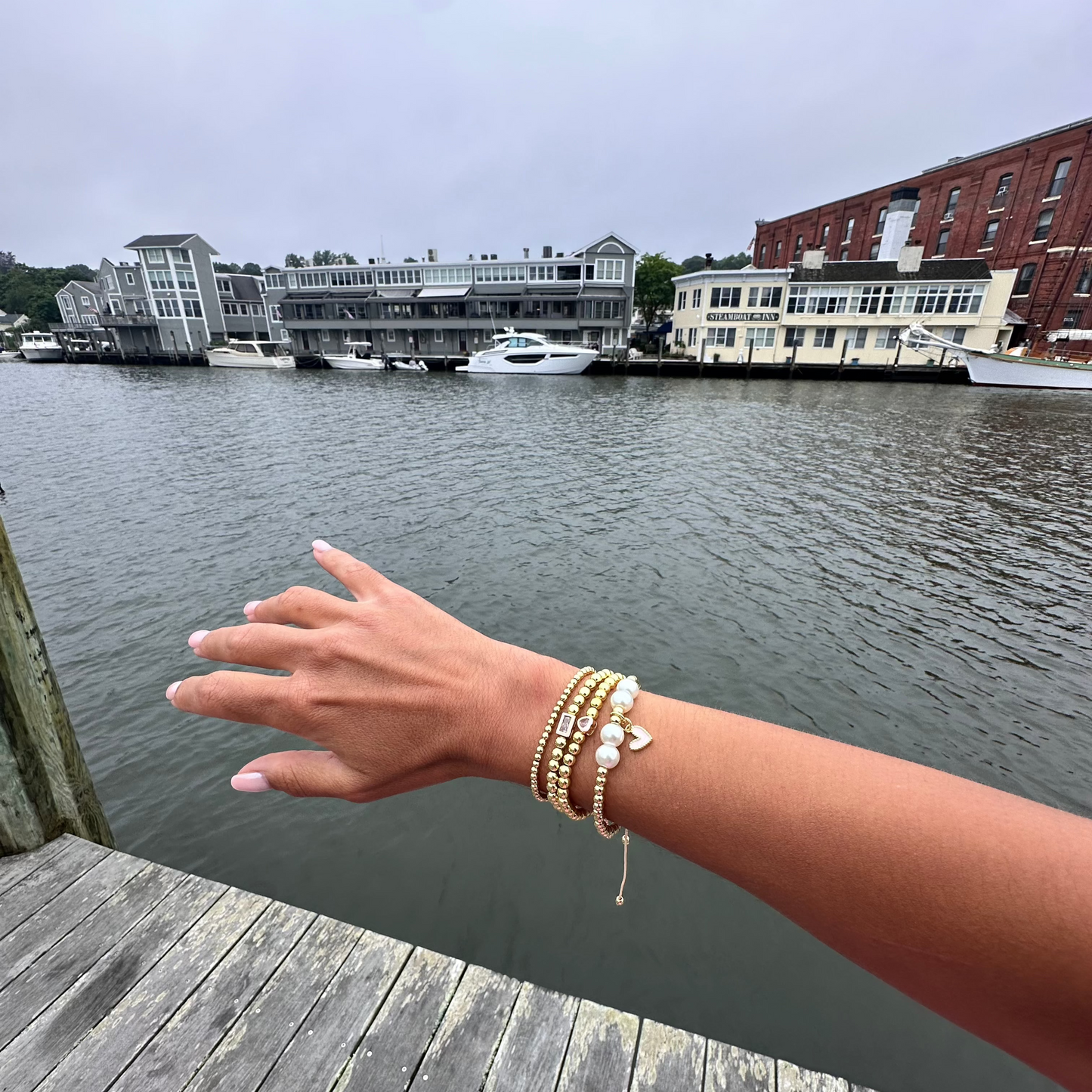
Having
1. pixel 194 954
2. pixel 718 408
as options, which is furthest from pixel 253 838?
pixel 718 408

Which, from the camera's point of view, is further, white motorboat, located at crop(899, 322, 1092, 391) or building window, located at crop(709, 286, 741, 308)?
building window, located at crop(709, 286, 741, 308)

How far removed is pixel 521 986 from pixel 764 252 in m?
78.8

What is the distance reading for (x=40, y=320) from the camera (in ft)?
278

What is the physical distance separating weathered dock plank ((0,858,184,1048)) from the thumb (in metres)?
1.67

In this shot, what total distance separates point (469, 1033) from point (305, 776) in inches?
55.8

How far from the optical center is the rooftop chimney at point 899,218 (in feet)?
147

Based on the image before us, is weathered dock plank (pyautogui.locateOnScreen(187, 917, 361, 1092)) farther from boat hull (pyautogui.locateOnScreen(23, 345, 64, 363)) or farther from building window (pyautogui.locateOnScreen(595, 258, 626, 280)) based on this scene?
boat hull (pyautogui.locateOnScreen(23, 345, 64, 363))

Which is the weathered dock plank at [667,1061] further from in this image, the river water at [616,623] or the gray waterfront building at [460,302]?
the gray waterfront building at [460,302]

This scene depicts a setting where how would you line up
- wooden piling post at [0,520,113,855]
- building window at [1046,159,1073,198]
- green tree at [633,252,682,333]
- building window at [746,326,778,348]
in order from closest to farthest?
wooden piling post at [0,520,113,855], building window at [1046,159,1073,198], building window at [746,326,778,348], green tree at [633,252,682,333]

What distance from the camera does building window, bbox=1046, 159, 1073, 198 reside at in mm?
37375

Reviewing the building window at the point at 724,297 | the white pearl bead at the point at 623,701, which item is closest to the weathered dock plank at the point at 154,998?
the white pearl bead at the point at 623,701

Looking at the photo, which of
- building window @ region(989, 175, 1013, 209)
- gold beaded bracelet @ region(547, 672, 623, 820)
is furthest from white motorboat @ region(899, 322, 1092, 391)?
gold beaded bracelet @ region(547, 672, 623, 820)

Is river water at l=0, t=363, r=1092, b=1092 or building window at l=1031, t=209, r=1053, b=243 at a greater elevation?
building window at l=1031, t=209, r=1053, b=243

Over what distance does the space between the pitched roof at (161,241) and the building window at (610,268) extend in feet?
146
